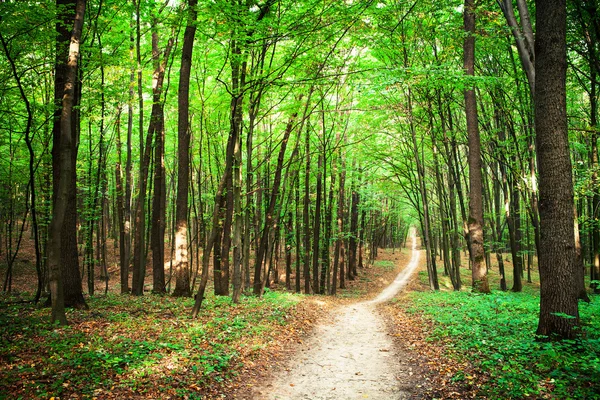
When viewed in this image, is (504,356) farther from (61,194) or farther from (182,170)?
(182,170)

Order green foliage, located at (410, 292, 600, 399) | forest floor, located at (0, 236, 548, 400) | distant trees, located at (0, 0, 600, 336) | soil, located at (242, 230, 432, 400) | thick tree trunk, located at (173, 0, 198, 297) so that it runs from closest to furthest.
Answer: green foliage, located at (410, 292, 600, 399)
forest floor, located at (0, 236, 548, 400)
soil, located at (242, 230, 432, 400)
distant trees, located at (0, 0, 600, 336)
thick tree trunk, located at (173, 0, 198, 297)

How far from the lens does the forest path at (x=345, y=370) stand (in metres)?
5.55

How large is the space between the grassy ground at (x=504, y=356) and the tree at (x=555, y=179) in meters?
0.53

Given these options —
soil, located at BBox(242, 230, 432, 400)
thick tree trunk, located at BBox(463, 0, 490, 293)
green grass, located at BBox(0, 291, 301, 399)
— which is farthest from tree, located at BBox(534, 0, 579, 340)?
thick tree trunk, located at BBox(463, 0, 490, 293)

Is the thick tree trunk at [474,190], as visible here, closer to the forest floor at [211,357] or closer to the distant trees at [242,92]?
the distant trees at [242,92]

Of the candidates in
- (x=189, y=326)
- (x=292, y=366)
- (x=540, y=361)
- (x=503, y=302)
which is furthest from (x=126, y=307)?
(x=503, y=302)

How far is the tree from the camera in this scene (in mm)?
5617

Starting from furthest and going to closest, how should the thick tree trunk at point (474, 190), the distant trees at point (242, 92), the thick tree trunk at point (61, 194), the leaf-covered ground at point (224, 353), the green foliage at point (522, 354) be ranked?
the thick tree trunk at point (474, 190) → the distant trees at point (242, 92) → the thick tree trunk at point (61, 194) → the leaf-covered ground at point (224, 353) → the green foliage at point (522, 354)

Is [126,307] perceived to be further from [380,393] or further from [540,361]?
[540,361]

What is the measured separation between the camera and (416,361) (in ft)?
22.3

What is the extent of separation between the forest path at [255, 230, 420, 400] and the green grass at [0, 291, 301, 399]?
987mm

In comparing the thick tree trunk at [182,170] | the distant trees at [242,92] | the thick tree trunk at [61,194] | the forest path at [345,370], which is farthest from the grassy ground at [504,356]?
the thick tree trunk at [182,170]

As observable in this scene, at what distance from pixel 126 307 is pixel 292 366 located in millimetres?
5351

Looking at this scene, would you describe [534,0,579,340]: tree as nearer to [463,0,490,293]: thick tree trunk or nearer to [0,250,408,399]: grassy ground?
[0,250,408,399]: grassy ground
